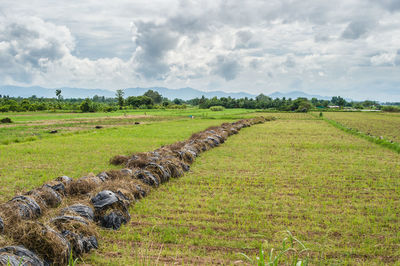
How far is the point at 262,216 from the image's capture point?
272 inches

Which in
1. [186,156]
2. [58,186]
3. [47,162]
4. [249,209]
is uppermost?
[186,156]

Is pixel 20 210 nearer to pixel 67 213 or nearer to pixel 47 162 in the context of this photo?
pixel 67 213

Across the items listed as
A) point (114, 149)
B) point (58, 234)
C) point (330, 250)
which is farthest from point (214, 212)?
point (114, 149)

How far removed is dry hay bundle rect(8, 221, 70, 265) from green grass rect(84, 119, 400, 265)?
19.9 inches

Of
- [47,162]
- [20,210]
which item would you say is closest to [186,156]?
[47,162]

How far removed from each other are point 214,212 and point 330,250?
2.75 meters

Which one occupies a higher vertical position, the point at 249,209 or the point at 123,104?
the point at 123,104

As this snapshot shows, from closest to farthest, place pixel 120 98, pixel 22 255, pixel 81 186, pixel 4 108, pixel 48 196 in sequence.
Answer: pixel 22 255
pixel 48 196
pixel 81 186
pixel 4 108
pixel 120 98

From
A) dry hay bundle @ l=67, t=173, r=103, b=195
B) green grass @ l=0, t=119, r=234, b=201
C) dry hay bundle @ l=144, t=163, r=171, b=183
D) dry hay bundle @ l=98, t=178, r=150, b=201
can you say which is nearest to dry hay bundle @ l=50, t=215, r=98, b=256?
dry hay bundle @ l=98, t=178, r=150, b=201

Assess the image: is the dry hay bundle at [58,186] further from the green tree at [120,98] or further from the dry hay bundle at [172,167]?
the green tree at [120,98]

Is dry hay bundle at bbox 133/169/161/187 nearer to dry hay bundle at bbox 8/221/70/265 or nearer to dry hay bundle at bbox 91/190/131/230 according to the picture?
dry hay bundle at bbox 91/190/131/230

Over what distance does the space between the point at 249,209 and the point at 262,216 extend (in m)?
0.53

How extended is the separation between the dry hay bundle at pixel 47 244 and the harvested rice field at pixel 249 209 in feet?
1.21

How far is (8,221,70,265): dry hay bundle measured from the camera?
4629 millimetres
